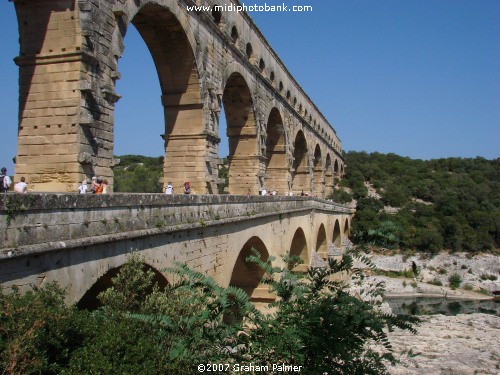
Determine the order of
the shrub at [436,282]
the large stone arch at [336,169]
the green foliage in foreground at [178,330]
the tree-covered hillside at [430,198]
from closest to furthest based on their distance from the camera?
the green foliage in foreground at [178,330]
the shrub at [436,282]
the tree-covered hillside at [430,198]
the large stone arch at [336,169]

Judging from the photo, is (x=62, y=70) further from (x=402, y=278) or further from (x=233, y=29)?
(x=402, y=278)

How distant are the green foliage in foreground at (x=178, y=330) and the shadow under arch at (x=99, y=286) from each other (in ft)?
1.50

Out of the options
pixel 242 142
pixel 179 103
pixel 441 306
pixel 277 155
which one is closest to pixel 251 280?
pixel 179 103

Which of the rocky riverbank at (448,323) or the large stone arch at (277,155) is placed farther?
the large stone arch at (277,155)

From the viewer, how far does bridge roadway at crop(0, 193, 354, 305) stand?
172 inches

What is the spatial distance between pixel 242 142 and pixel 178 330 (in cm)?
1631

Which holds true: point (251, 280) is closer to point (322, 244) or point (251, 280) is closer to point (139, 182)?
point (322, 244)

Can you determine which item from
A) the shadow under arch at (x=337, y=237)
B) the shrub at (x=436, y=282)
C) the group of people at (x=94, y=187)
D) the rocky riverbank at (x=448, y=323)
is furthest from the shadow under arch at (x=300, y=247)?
the shrub at (x=436, y=282)

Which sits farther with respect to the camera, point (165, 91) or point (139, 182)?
point (139, 182)

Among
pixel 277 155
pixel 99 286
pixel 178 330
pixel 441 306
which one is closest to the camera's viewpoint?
pixel 178 330

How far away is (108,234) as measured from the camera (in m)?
5.68

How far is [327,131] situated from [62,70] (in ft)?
135

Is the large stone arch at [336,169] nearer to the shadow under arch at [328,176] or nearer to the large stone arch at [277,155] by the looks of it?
the shadow under arch at [328,176]

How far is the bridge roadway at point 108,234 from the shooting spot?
172 inches
